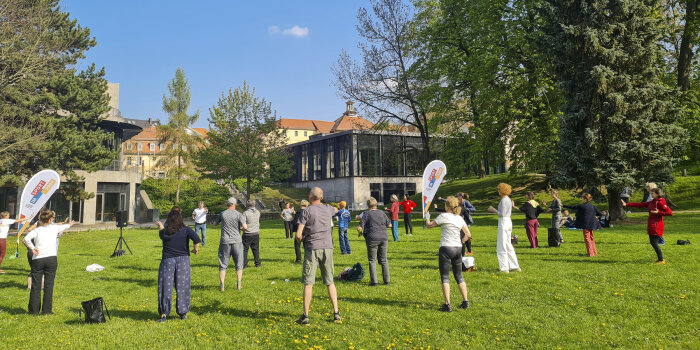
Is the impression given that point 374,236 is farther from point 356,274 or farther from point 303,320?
point 303,320

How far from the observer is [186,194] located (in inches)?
1975

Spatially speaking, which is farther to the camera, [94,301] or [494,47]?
[494,47]

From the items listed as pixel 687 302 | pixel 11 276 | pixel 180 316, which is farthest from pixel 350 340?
pixel 11 276

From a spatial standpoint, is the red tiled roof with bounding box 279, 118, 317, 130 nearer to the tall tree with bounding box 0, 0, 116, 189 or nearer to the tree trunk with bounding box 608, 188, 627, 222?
the tall tree with bounding box 0, 0, 116, 189

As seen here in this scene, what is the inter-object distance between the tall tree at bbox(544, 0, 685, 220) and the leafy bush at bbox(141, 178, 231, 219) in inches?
1424

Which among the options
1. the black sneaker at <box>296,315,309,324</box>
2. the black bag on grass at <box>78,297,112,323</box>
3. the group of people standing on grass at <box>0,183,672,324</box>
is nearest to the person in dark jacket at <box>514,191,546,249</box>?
the group of people standing on grass at <box>0,183,672,324</box>

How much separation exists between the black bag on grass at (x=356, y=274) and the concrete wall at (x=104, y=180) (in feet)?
113

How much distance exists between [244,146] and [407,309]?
35580 mm

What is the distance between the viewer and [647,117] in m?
21.5

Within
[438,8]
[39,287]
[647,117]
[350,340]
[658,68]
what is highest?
[438,8]

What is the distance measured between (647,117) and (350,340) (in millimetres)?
22161

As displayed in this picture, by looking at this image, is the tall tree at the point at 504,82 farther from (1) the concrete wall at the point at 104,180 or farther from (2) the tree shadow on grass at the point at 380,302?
(1) the concrete wall at the point at 104,180

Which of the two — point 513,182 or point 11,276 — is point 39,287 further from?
point 513,182

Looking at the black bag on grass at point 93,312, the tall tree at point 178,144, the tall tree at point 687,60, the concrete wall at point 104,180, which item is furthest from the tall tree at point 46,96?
the tall tree at point 687,60
